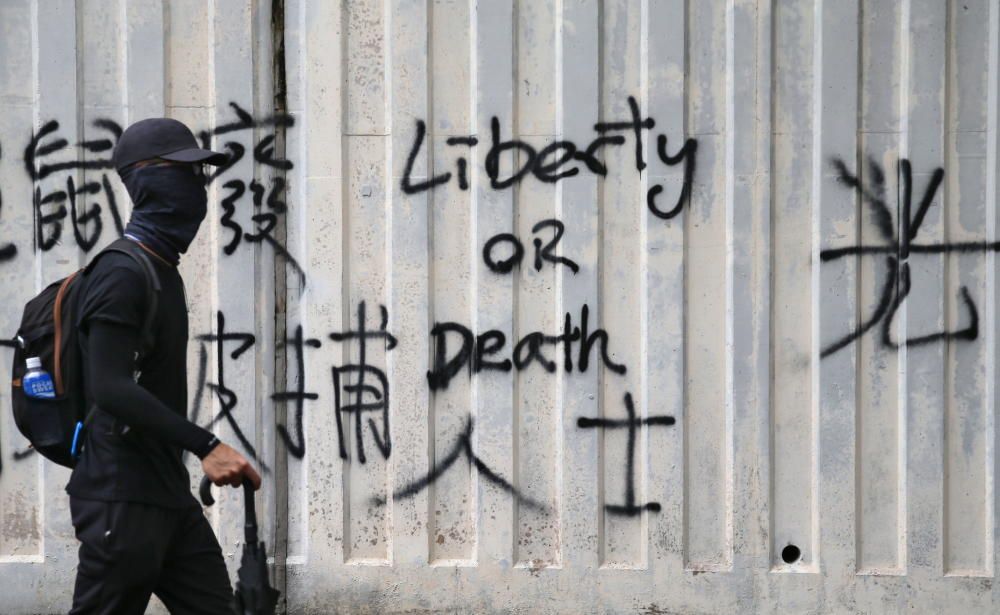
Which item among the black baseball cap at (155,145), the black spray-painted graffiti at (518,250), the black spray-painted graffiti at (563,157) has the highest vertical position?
A: the black spray-painted graffiti at (563,157)

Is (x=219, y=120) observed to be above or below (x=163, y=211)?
above

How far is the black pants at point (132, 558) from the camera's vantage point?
3129 mm

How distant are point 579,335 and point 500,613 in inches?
49.7

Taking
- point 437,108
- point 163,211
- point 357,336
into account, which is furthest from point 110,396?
point 437,108

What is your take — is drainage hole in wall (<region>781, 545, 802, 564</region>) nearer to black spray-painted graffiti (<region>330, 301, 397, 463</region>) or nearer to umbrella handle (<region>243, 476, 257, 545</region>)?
black spray-painted graffiti (<region>330, 301, 397, 463</region>)

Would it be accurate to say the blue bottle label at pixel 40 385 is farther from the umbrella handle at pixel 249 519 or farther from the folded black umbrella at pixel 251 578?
the umbrella handle at pixel 249 519

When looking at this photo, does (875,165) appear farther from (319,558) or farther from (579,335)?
(319,558)

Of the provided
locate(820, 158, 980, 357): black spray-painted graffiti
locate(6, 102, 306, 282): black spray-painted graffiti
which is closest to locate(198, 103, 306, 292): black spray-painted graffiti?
locate(6, 102, 306, 282): black spray-painted graffiti

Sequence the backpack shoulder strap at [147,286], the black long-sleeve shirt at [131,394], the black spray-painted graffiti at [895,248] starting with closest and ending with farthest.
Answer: the black long-sleeve shirt at [131,394]
the backpack shoulder strap at [147,286]
the black spray-painted graffiti at [895,248]

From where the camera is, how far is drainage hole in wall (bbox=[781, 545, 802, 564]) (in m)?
5.07

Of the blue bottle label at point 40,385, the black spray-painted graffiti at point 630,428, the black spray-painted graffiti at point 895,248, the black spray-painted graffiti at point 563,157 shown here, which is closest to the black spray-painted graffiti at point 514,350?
the black spray-painted graffiti at point 630,428

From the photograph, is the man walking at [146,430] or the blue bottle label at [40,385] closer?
the man walking at [146,430]

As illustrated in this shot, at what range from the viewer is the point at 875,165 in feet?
16.4

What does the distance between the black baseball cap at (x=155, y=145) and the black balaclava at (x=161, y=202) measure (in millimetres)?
31
